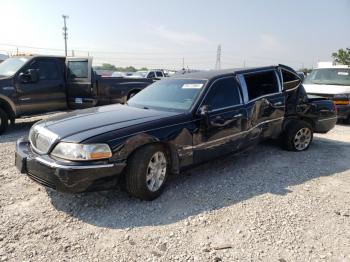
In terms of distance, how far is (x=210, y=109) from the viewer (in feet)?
14.5

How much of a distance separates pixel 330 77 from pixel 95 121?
370 inches

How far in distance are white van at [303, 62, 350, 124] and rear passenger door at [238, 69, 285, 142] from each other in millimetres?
4825

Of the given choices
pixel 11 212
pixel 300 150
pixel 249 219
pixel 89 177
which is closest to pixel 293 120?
pixel 300 150

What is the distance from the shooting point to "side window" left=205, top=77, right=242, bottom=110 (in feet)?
14.9

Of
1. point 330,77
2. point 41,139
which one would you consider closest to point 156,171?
point 41,139

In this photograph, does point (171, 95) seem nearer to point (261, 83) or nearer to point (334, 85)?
point (261, 83)

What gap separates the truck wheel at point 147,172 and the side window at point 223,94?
3.57ft

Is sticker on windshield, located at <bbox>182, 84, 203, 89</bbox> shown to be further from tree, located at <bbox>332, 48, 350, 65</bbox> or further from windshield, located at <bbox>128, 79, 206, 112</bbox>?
tree, located at <bbox>332, 48, 350, 65</bbox>

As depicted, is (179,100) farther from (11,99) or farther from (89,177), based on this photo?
(11,99)

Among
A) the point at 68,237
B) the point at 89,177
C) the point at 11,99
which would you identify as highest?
the point at 11,99

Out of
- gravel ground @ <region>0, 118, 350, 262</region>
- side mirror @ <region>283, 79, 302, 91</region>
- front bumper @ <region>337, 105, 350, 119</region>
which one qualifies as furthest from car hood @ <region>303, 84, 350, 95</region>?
gravel ground @ <region>0, 118, 350, 262</region>

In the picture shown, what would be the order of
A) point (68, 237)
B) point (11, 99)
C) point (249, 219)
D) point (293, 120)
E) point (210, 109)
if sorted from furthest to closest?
1. point (11, 99)
2. point (293, 120)
3. point (210, 109)
4. point (249, 219)
5. point (68, 237)

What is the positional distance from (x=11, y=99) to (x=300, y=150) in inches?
254

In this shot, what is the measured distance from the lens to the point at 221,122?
455cm
